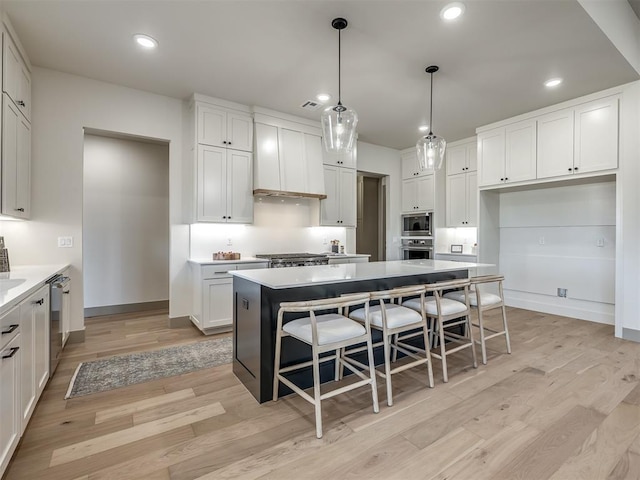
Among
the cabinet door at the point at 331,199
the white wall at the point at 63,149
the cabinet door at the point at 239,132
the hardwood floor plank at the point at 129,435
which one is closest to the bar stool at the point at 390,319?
the hardwood floor plank at the point at 129,435

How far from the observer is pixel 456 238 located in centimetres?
619

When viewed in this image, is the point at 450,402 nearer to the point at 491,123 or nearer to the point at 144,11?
the point at 144,11

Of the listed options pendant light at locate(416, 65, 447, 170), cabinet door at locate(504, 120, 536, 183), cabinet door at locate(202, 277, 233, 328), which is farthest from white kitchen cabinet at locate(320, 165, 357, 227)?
cabinet door at locate(504, 120, 536, 183)

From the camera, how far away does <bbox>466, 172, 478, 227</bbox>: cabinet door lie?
561 centimetres

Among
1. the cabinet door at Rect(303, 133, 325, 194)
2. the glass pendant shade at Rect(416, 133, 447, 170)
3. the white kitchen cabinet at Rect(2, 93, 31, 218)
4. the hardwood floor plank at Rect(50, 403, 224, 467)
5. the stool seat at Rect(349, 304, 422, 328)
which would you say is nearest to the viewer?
the hardwood floor plank at Rect(50, 403, 224, 467)

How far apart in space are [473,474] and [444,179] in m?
5.33

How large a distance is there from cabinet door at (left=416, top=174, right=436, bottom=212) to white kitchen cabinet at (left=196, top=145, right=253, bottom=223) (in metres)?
3.42

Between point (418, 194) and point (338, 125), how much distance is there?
13.5 ft

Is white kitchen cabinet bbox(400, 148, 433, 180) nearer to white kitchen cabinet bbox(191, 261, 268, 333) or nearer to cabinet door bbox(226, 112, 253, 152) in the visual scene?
cabinet door bbox(226, 112, 253, 152)

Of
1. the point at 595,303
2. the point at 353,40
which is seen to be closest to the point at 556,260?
the point at 595,303

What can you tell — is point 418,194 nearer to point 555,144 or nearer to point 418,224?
point 418,224

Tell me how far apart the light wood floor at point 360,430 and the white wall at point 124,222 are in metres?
2.15

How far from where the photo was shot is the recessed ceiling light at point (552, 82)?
3652mm

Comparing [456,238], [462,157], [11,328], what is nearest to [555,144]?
[462,157]
